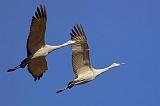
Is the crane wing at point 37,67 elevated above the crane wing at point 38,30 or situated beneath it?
situated beneath

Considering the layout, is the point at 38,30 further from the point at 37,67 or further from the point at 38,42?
the point at 37,67

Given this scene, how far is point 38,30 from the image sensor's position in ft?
185

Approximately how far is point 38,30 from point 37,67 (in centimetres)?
295

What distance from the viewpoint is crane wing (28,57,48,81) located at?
57.9 m

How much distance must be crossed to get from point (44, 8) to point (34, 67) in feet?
12.5

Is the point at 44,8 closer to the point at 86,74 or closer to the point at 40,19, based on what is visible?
the point at 40,19

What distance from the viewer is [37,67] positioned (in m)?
58.5

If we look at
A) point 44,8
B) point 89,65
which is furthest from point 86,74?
point 44,8

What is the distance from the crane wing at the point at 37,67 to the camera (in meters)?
57.9

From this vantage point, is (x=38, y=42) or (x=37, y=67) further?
(x=37, y=67)

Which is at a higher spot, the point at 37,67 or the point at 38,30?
the point at 38,30

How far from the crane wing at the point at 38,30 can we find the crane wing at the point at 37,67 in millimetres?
1172

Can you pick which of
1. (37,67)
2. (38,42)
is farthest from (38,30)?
(37,67)

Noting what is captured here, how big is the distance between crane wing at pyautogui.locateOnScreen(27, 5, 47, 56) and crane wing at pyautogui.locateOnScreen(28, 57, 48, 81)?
117 cm
